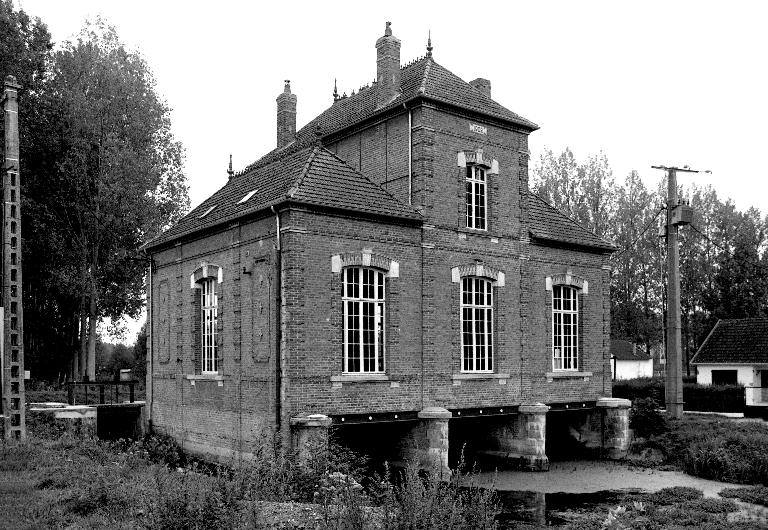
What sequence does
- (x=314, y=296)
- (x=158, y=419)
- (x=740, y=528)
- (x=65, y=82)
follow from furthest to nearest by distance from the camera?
(x=65, y=82) → (x=158, y=419) → (x=314, y=296) → (x=740, y=528)

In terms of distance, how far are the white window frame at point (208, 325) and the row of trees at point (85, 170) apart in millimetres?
12702

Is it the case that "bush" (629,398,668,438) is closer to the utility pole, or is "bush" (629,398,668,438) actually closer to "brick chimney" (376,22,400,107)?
the utility pole

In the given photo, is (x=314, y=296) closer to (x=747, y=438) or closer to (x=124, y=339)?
(x=747, y=438)

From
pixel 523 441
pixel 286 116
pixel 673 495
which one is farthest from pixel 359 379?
pixel 286 116

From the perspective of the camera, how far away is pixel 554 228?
2405 centimetres

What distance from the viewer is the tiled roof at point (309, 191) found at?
18375 millimetres

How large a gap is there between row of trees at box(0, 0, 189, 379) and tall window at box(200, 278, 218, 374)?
1270 cm

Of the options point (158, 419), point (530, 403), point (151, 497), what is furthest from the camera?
point (158, 419)

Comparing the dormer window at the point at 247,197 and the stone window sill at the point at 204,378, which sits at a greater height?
the dormer window at the point at 247,197

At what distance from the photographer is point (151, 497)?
11.0 meters

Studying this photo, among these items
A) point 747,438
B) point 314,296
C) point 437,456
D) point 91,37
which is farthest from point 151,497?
point 91,37

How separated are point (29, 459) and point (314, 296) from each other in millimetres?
6765

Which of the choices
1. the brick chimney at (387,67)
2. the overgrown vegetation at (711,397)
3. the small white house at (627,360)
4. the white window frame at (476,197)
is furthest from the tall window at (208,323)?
the small white house at (627,360)

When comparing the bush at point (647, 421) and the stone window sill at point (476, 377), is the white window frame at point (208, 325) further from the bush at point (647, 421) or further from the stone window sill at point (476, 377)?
the bush at point (647, 421)
